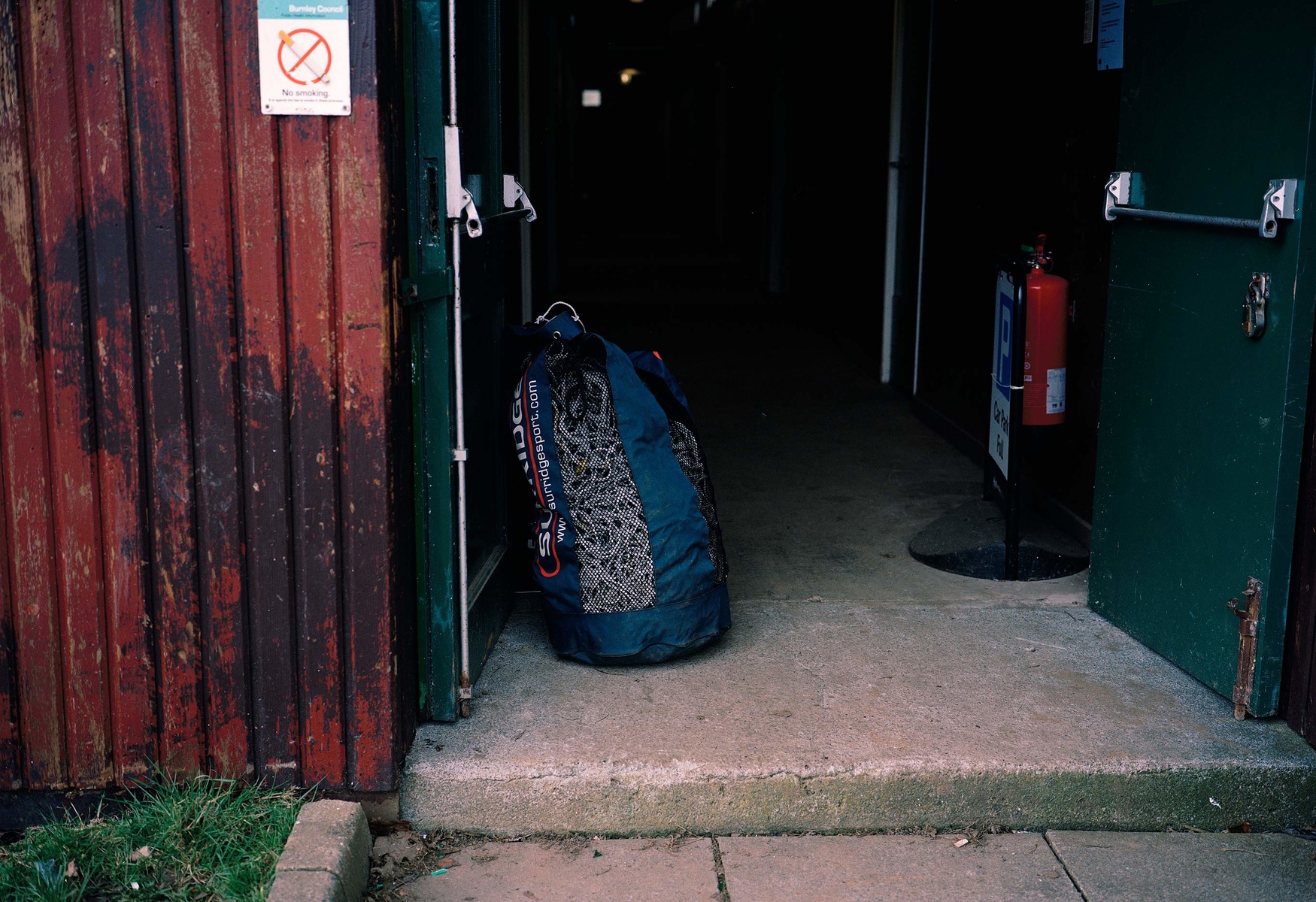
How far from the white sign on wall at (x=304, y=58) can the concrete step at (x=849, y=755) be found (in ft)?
4.43

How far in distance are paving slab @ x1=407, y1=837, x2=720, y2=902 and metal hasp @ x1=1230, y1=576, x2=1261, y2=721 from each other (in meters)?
1.26

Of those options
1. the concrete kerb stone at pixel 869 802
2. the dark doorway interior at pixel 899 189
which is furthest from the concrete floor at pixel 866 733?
the dark doorway interior at pixel 899 189

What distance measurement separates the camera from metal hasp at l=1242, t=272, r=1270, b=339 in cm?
266

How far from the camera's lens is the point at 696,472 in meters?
3.21

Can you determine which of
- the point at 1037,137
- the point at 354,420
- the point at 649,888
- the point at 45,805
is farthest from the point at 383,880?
the point at 1037,137

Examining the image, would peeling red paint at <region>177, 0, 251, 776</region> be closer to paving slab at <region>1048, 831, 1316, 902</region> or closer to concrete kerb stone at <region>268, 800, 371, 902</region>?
concrete kerb stone at <region>268, 800, 371, 902</region>

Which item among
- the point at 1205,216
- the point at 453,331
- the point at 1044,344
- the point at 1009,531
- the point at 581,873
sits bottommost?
the point at 581,873

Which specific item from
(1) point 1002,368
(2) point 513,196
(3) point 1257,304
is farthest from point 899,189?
(3) point 1257,304

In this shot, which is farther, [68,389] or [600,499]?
[600,499]

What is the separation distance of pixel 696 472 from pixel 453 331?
2.73ft

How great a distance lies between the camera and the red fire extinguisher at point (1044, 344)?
374 cm

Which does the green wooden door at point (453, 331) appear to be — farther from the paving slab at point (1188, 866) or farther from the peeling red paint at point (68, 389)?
the paving slab at point (1188, 866)


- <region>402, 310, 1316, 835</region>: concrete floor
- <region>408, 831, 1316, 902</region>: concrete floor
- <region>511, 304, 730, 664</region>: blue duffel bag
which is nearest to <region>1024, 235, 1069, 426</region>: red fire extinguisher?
<region>402, 310, 1316, 835</region>: concrete floor

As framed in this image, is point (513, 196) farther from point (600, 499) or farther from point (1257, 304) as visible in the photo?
point (1257, 304)
